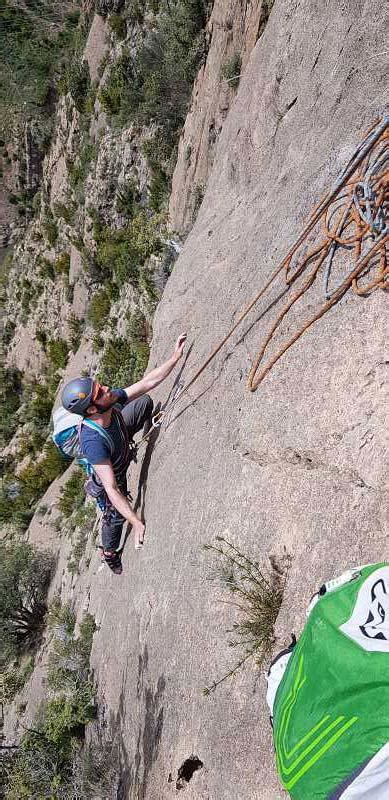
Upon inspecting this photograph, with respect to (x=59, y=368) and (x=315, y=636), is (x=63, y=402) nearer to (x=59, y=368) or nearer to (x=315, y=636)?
(x=315, y=636)

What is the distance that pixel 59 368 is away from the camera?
18.8m

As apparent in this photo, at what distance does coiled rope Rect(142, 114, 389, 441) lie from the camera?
11.0ft

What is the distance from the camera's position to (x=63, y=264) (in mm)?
19484

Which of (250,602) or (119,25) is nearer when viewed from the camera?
(250,602)

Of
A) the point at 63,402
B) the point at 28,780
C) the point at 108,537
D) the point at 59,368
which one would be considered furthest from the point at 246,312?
the point at 59,368

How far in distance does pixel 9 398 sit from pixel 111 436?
17.3 meters

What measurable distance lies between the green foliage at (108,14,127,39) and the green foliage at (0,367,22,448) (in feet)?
38.1

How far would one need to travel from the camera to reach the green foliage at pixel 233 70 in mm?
8723

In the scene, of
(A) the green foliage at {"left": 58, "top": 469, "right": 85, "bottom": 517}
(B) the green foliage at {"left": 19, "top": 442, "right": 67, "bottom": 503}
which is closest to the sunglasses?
(A) the green foliage at {"left": 58, "top": 469, "right": 85, "bottom": 517}

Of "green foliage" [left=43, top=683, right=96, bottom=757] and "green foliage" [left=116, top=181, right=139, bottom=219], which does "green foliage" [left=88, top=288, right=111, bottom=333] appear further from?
"green foliage" [left=43, top=683, right=96, bottom=757]

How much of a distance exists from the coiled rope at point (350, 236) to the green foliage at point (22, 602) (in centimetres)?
818

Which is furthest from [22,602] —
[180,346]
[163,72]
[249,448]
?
[163,72]

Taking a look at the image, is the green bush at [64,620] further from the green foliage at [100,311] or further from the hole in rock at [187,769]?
the green foliage at [100,311]

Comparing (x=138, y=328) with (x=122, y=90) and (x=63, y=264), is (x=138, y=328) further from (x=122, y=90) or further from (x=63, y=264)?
(x=63, y=264)
